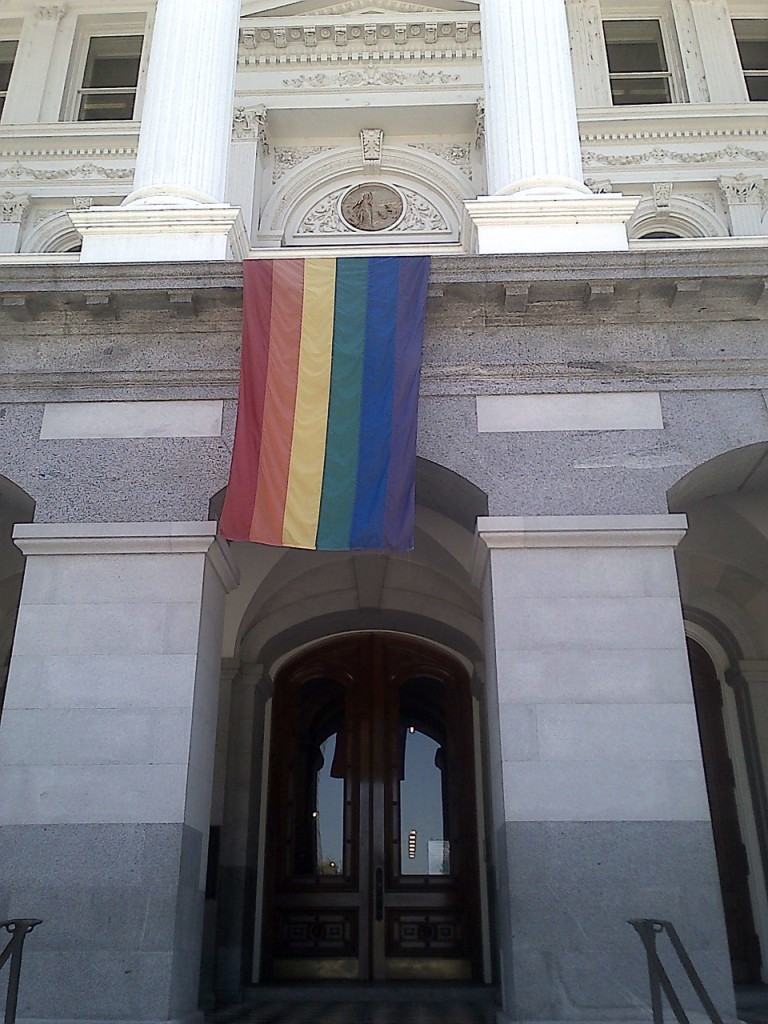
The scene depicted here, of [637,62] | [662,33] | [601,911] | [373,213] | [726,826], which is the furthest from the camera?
[662,33]

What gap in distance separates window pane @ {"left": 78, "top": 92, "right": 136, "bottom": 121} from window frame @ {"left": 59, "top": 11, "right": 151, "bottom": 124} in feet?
0.32

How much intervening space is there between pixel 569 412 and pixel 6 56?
1404 centimetres

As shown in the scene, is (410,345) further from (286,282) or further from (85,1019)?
(85,1019)

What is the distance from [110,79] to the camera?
18.2 m

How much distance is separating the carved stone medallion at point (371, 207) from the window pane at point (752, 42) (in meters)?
6.59

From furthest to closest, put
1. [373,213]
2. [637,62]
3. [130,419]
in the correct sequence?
[637,62] → [373,213] → [130,419]

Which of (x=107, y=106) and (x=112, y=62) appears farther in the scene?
(x=112, y=62)

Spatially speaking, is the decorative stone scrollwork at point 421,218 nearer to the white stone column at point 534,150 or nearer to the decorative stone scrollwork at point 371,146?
the decorative stone scrollwork at point 371,146

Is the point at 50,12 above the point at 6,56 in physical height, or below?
above

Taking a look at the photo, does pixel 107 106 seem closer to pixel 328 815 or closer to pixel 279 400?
pixel 279 400

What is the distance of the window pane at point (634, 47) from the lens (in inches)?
698

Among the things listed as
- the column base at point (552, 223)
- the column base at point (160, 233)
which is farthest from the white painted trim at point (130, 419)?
the column base at point (552, 223)

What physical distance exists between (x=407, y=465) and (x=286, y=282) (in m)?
2.23

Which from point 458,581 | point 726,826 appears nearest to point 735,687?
point 726,826
